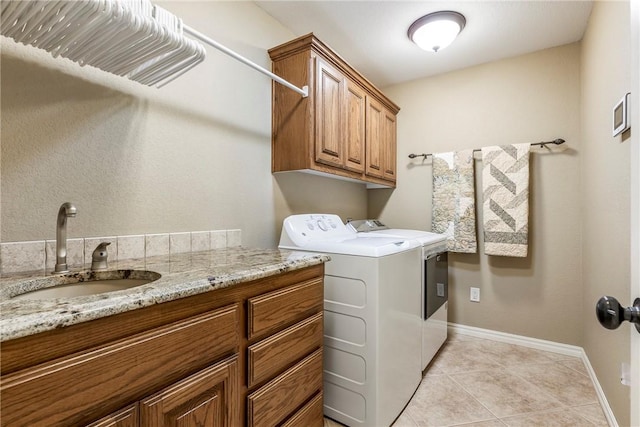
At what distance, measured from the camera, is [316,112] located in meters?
1.90

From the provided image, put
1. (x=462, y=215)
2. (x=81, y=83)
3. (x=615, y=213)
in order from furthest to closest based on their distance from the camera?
(x=462, y=215)
(x=615, y=213)
(x=81, y=83)

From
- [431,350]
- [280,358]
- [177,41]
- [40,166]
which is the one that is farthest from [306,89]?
[431,350]

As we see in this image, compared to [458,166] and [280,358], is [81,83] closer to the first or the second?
[280,358]

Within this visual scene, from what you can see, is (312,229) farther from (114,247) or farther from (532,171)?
(532,171)

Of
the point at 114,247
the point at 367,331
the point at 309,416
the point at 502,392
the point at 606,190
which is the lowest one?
the point at 502,392

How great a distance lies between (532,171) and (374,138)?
134 centimetres

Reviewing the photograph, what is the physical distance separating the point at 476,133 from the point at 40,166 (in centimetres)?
299

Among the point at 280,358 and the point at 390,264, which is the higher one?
the point at 390,264

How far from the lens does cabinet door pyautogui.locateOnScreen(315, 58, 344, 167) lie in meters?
1.92

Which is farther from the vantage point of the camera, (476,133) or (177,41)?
(476,133)

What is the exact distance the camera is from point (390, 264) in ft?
5.09

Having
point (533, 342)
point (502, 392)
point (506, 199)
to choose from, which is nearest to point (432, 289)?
point (502, 392)

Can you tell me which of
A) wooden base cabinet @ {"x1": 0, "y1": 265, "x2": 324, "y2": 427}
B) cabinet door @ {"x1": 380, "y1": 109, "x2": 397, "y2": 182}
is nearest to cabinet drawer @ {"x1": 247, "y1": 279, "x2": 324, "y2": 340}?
wooden base cabinet @ {"x1": 0, "y1": 265, "x2": 324, "y2": 427}

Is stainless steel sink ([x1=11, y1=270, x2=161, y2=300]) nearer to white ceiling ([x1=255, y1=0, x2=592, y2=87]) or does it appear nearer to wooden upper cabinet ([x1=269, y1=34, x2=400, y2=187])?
wooden upper cabinet ([x1=269, y1=34, x2=400, y2=187])
